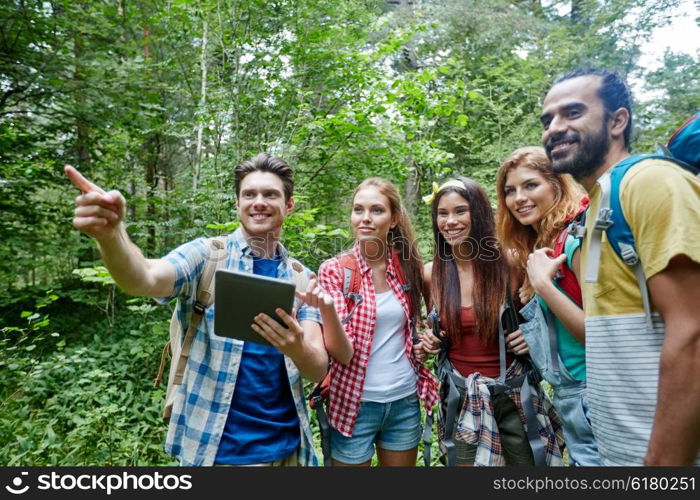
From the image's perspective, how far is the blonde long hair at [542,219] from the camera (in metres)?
2.41

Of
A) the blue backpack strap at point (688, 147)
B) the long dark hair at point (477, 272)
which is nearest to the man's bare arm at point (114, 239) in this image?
the long dark hair at point (477, 272)

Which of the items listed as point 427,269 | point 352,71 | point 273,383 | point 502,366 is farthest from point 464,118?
point 273,383

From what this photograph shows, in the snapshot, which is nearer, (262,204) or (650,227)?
(650,227)

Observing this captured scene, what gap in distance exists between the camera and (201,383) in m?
2.01

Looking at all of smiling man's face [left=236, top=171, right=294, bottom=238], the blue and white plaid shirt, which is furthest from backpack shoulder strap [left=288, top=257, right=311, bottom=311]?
the blue and white plaid shirt

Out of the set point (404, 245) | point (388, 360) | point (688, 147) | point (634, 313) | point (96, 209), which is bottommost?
point (388, 360)

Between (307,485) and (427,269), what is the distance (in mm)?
1837

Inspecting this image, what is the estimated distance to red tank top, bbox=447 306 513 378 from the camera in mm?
2520

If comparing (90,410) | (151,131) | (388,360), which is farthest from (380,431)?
(151,131)

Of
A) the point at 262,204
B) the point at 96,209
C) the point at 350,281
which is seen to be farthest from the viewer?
the point at 350,281

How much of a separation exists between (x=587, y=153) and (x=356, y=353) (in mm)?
1770

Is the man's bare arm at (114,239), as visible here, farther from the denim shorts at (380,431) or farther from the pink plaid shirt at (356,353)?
the denim shorts at (380,431)

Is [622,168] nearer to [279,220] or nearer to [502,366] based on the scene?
[502,366]

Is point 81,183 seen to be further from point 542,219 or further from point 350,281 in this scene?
point 542,219
